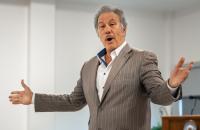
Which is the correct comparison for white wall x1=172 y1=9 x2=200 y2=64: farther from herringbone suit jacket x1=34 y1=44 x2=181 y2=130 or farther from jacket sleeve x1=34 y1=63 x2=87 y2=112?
herringbone suit jacket x1=34 y1=44 x2=181 y2=130

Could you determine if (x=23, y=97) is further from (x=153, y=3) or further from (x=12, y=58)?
(x=153, y=3)

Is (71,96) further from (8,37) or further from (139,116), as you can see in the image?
(8,37)

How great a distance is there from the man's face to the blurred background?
8.41ft

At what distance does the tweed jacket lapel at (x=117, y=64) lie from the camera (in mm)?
1681

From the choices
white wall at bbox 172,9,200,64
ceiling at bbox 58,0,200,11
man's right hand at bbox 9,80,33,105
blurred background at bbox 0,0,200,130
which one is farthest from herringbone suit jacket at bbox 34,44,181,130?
white wall at bbox 172,9,200,64

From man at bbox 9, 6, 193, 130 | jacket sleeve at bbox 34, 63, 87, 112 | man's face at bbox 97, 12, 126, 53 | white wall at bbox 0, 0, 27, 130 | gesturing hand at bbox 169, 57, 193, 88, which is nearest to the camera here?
gesturing hand at bbox 169, 57, 193, 88

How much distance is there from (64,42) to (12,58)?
69cm

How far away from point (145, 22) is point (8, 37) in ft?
6.59

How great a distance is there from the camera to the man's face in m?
1.83

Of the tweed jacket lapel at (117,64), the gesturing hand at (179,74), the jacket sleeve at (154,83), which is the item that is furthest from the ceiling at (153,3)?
the gesturing hand at (179,74)

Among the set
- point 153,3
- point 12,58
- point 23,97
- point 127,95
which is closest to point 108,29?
point 127,95

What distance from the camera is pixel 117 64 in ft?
5.63

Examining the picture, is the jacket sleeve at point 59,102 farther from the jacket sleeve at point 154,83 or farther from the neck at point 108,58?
the jacket sleeve at point 154,83

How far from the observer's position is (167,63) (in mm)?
5410
